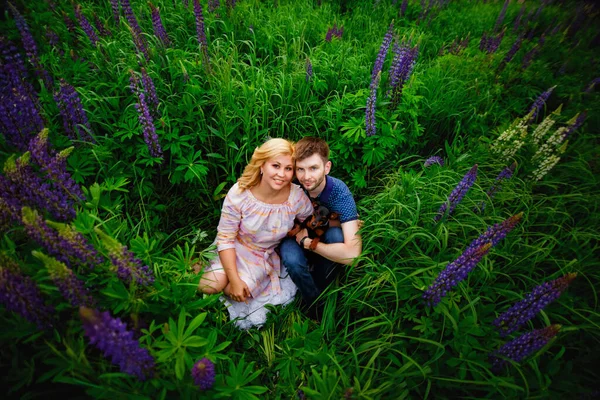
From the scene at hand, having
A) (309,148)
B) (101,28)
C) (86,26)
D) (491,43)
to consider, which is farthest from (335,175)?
(491,43)

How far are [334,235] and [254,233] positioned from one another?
0.62 meters

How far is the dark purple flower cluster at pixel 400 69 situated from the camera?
262 centimetres

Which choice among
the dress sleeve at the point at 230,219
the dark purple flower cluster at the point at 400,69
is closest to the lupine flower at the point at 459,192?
the dark purple flower cluster at the point at 400,69

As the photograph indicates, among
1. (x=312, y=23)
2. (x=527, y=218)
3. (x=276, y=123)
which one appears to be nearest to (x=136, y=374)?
(x=276, y=123)

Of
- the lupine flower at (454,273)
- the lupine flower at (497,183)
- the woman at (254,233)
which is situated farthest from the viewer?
the lupine flower at (497,183)

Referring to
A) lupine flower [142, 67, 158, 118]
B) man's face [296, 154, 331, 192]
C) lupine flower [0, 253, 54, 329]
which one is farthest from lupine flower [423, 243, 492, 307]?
lupine flower [142, 67, 158, 118]

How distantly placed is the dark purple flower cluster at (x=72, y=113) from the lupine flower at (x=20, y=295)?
1305mm

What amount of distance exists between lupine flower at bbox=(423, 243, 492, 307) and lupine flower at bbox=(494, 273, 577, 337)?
326mm

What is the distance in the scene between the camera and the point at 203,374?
1.14 m

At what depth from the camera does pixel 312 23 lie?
364 centimetres

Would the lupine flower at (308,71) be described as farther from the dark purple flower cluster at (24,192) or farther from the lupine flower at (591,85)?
the lupine flower at (591,85)

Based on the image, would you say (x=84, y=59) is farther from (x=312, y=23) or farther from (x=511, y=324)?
(x=511, y=324)

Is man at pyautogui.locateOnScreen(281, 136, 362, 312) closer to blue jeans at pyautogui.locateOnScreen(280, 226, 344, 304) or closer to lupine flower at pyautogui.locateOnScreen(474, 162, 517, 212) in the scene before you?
blue jeans at pyautogui.locateOnScreen(280, 226, 344, 304)

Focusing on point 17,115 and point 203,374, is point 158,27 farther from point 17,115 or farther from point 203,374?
point 203,374
